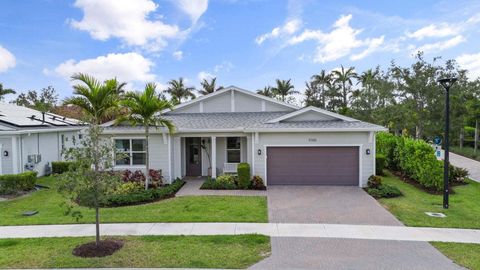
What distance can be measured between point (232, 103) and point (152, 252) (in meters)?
12.9

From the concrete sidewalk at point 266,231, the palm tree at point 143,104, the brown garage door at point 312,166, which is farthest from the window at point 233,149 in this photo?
the concrete sidewalk at point 266,231

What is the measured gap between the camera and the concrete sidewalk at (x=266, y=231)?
25.7 ft

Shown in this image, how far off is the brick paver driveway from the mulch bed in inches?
130

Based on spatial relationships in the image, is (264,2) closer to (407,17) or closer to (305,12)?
(305,12)

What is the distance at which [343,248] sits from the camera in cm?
705

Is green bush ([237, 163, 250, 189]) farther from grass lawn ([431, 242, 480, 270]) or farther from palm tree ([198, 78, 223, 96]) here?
palm tree ([198, 78, 223, 96])

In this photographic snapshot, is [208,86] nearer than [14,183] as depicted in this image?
No

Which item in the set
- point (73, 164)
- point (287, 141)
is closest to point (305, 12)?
point (287, 141)

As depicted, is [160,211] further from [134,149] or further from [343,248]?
[343,248]

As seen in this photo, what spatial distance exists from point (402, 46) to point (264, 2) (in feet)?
33.4

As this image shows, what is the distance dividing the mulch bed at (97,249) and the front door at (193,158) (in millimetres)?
9941

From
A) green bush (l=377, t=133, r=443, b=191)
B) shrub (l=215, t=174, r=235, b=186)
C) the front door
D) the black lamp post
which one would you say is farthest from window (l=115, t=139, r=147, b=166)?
green bush (l=377, t=133, r=443, b=191)

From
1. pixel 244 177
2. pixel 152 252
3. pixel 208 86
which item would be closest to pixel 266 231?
pixel 152 252

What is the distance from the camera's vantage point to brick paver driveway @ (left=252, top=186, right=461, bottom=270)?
6.18m
